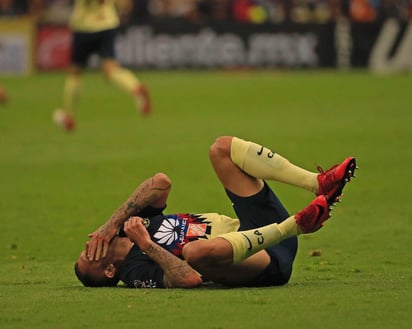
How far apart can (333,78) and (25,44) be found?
30.7 ft

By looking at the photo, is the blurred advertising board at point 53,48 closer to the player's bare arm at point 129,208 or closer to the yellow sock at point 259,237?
the player's bare arm at point 129,208

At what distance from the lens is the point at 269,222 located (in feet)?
28.5

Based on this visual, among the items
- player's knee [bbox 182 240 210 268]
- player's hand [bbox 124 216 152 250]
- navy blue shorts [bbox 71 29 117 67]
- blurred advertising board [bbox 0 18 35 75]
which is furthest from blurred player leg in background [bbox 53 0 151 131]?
player's knee [bbox 182 240 210 268]

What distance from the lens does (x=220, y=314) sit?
7629 millimetres

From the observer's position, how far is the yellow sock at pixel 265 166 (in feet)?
28.8

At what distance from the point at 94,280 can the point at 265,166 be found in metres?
1.47

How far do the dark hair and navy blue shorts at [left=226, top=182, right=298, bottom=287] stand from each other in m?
0.99

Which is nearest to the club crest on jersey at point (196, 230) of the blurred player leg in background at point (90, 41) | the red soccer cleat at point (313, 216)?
the red soccer cleat at point (313, 216)

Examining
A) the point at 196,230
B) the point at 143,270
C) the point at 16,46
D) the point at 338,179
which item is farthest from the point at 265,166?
the point at 16,46

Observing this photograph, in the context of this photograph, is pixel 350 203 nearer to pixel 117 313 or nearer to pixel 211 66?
pixel 117 313

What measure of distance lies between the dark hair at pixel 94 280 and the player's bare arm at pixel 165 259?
462 millimetres

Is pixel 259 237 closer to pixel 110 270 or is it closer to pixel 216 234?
pixel 216 234

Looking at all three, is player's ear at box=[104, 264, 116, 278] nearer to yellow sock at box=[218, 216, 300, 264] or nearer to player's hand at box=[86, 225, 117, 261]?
player's hand at box=[86, 225, 117, 261]

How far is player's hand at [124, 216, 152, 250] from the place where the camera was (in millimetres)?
8500
